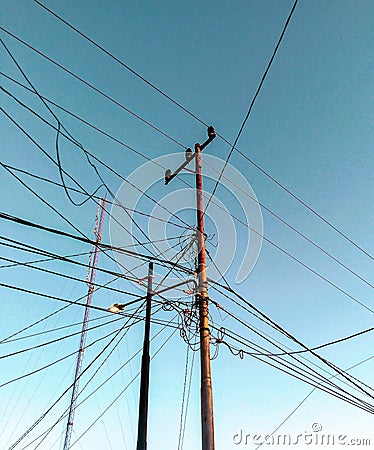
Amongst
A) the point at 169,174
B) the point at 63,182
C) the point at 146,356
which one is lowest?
the point at 146,356

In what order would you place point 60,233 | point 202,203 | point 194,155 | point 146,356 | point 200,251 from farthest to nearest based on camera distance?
point 194,155 < point 202,203 < point 200,251 < point 146,356 < point 60,233

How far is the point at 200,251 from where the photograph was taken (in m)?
9.28

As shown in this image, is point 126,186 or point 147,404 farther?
point 126,186

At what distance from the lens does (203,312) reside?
27.8ft

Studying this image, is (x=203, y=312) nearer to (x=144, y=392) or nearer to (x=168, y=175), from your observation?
(x=144, y=392)

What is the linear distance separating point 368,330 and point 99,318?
8239mm

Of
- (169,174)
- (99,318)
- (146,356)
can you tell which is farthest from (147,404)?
(169,174)

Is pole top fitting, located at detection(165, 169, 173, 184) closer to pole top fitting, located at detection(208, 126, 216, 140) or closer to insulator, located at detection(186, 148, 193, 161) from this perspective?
insulator, located at detection(186, 148, 193, 161)

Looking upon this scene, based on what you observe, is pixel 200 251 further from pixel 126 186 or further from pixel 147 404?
pixel 147 404

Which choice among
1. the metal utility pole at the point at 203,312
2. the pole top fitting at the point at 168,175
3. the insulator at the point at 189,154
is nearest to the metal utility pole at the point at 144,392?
the metal utility pole at the point at 203,312

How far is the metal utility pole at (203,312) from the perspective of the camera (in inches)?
276

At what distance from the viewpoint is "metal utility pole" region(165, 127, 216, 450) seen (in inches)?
276

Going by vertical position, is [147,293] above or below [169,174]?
below

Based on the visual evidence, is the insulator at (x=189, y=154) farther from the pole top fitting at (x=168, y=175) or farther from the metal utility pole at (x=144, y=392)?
the metal utility pole at (x=144, y=392)
